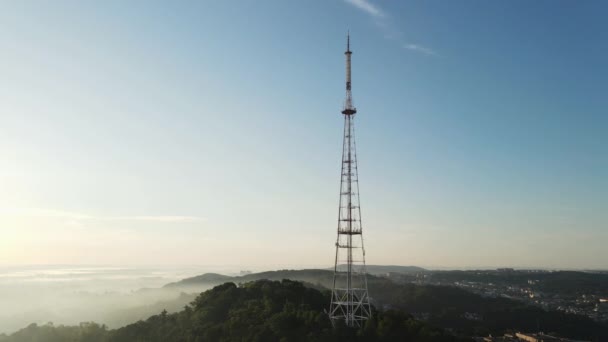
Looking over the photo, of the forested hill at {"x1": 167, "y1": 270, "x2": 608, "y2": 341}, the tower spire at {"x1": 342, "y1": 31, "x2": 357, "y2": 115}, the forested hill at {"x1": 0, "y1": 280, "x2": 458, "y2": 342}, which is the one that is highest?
the tower spire at {"x1": 342, "y1": 31, "x2": 357, "y2": 115}

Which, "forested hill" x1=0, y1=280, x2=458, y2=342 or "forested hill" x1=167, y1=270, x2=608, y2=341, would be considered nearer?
"forested hill" x1=0, y1=280, x2=458, y2=342

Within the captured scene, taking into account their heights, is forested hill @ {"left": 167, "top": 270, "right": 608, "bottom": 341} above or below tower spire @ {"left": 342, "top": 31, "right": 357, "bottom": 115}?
below

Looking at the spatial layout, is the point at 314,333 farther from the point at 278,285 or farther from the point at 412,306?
the point at 412,306

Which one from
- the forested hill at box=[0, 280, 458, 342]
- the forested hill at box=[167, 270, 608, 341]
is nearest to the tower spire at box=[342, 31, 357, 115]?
the forested hill at box=[0, 280, 458, 342]

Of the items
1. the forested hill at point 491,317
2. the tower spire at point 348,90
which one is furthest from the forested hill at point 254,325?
the forested hill at point 491,317

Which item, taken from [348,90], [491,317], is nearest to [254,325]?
[348,90]

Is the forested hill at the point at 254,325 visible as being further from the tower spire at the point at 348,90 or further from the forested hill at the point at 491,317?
the forested hill at the point at 491,317

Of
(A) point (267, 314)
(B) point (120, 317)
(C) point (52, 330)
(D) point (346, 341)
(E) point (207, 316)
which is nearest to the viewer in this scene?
(D) point (346, 341)

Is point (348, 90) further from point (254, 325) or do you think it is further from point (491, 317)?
point (491, 317)

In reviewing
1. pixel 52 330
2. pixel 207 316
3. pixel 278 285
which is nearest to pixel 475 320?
pixel 278 285

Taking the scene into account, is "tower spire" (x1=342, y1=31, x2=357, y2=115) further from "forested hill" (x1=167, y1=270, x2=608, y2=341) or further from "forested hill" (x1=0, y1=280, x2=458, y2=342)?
"forested hill" (x1=167, y1=270, x2=608, y2=341)
